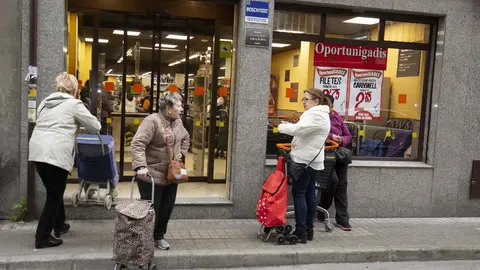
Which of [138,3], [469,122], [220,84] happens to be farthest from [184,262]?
[469,122]

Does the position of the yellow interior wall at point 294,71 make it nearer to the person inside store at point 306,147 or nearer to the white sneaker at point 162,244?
the person inside store at point 306,147

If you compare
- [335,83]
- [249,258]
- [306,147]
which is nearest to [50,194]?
[249,258]

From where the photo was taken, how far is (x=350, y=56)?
7.93 meters

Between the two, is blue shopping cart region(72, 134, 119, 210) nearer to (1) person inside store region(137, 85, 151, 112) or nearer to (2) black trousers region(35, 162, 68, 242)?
(2) black trousers region(35, 162, 68, 242)

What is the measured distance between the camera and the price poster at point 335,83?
789 centimetres

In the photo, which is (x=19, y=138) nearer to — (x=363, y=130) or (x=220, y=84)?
(x=220, y=84)

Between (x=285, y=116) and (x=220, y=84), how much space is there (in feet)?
4.91

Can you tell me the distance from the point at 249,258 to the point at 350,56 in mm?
3883

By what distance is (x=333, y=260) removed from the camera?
5.88m

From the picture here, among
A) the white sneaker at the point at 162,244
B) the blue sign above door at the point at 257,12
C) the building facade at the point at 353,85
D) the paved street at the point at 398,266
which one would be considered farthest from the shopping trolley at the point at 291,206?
the blue sign above door at the point at 257,12

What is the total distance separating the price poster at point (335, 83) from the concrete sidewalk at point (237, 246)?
1942mm

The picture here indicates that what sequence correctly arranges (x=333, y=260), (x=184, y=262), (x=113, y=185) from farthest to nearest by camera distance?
(x=113, y=185) → (x=333, y=260) → (x=184, y=262)

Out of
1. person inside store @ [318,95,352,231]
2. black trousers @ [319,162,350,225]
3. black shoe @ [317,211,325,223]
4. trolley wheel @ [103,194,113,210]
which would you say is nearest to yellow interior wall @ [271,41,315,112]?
person inside store @ [318,95,352,231]

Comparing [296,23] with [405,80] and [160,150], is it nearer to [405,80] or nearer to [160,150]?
[405,80]
